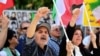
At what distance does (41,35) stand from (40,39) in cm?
6

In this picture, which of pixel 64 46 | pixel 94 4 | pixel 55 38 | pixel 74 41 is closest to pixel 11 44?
pixel 55 38

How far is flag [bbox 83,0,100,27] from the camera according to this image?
6.84 meters

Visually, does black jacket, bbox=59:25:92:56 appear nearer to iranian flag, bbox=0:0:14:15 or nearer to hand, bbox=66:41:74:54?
hand, bbox=66:41:74:54

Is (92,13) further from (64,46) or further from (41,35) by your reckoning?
(41,35)

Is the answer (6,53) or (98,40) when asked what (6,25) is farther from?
(98,40)

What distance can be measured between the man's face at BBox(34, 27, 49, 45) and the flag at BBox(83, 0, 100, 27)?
113 cm

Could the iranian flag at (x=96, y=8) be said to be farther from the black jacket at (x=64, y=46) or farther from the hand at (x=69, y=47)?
the hand at (x=69, y=47)

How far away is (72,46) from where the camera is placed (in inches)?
246

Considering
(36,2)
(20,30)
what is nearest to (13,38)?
(20,30)

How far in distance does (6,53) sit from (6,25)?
0.36 metres

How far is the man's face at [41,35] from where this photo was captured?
19.1 feet

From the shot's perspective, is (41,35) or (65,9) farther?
(65,9)

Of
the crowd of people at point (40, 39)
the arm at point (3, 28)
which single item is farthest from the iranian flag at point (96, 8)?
the arm at point (3, 28)

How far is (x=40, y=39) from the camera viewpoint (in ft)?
19.2
